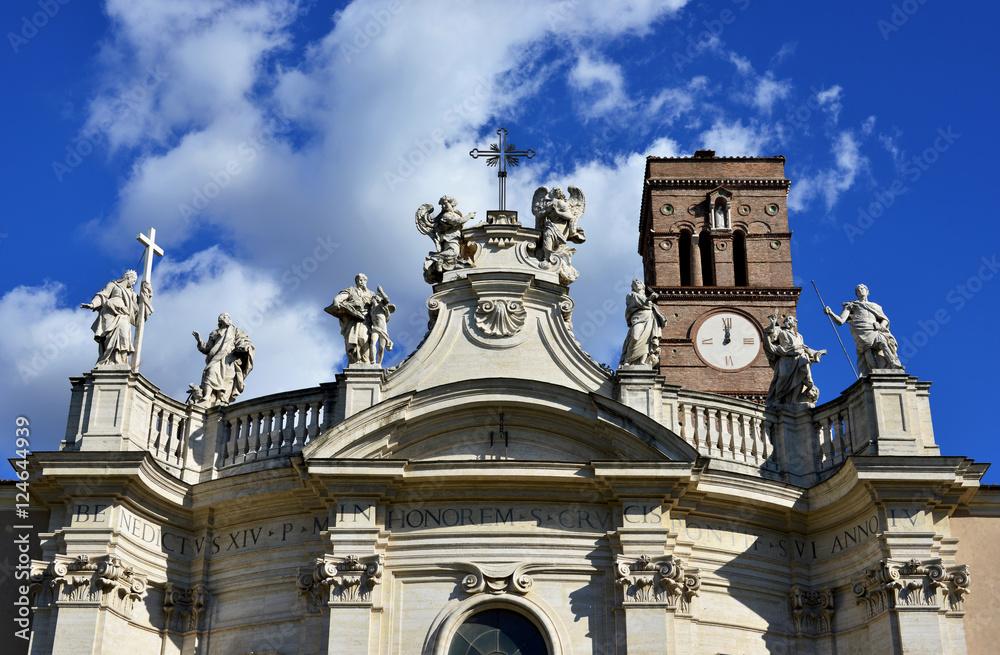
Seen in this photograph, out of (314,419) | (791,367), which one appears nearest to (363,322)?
(314,419)

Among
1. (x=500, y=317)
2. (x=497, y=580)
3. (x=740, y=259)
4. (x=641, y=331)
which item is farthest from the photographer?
(x=740, y=259)

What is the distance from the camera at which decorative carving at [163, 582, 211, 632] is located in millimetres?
18375

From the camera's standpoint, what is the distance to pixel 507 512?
60.1ft

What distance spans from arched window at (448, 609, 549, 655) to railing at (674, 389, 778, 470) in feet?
11.6

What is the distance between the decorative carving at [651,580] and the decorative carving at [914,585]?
255 cm

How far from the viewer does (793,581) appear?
745 inches

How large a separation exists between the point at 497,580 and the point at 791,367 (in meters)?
5.47

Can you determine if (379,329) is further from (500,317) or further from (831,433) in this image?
(831,433)

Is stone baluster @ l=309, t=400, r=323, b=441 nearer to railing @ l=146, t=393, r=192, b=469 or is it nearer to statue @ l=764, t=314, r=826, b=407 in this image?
railing @ l=146, t=393, r=192, b=469

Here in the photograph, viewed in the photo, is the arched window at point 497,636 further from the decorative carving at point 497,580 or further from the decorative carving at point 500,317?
the decorative carving at point 500,317

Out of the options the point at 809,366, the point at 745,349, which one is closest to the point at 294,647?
the point at 809,366

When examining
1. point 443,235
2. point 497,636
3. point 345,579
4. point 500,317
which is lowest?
point 497,636

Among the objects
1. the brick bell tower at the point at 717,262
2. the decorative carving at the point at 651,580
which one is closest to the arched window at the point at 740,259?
the brick bell tower at the point at 717,262

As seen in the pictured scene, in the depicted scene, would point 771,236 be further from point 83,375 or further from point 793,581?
point 83,375
